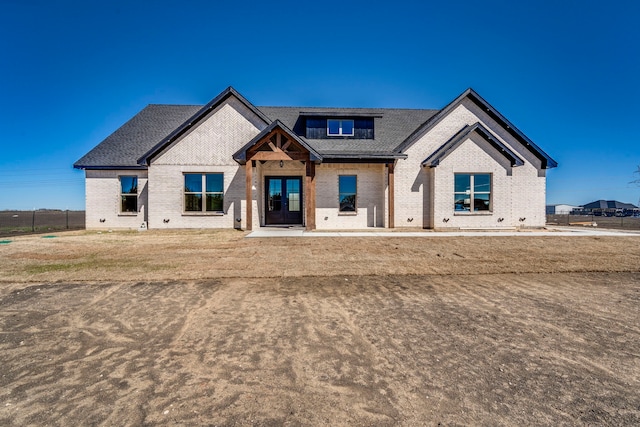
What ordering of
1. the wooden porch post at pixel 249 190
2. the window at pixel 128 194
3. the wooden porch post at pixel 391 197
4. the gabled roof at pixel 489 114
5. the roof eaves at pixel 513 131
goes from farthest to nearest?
the roof eaves at pixel 513 131 < the gabled roof at pixel 489 114 < the window at pixel 128 194 < the wooden porch post at pixel 391 197 < the wooden porch post at pixel 249 190

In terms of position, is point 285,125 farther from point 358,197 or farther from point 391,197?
point 391,197

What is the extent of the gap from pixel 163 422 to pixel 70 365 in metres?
1.60

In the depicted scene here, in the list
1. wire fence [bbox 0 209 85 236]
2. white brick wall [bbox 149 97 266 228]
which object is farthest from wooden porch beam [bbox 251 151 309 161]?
wire fence [bbox 0 209 85 236]

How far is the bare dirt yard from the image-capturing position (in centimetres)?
249

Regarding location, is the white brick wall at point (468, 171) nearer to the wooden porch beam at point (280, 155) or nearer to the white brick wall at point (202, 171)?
the wooden porch beam at point (280, 155)

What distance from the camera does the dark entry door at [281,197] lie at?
16250 mm

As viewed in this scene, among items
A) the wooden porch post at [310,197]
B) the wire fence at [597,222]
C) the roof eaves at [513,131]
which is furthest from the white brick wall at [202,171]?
the wire fence at [597,222]

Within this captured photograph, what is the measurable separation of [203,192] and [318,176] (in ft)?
18.9

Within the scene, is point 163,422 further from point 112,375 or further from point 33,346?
point 33,346

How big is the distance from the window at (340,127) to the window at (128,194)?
10.7 metres

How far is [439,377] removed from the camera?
2928mm

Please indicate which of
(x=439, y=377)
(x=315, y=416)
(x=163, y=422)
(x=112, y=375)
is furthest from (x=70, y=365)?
(x=439, y=377)

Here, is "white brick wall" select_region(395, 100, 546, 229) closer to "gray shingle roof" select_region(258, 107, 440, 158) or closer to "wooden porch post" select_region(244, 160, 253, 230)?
"gray shingle roof" select_region(258, 107, 440, 158)

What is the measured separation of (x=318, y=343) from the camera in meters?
3.63
